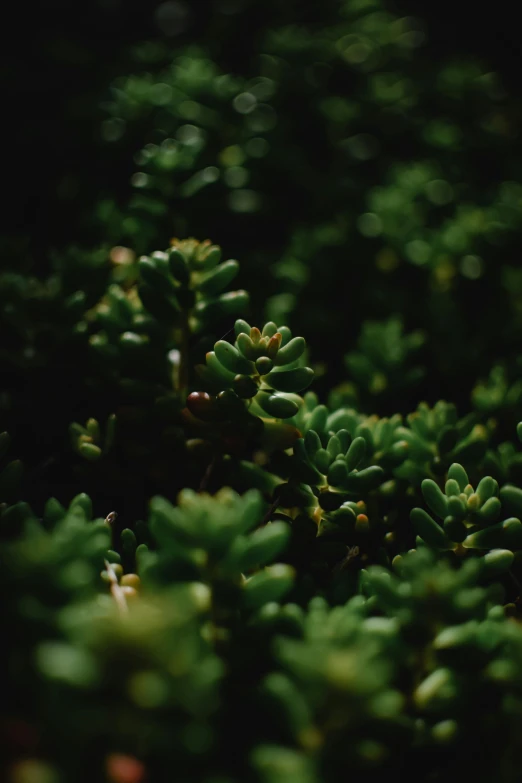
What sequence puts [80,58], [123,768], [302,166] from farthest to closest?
[80,58] → [302,166] → [123,768]

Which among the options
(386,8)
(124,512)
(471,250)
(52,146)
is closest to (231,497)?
(124,512)

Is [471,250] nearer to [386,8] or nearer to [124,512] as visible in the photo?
[124,512]

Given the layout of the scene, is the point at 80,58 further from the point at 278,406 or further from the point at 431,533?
the point at 431,533

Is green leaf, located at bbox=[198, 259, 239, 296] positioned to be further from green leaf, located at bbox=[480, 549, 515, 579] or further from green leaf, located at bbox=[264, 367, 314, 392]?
green leaf, located at bbox=[480, 549, 515, 579]

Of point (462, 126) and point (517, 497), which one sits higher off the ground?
point (462, 126)

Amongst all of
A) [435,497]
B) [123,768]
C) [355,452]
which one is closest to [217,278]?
[355,452]

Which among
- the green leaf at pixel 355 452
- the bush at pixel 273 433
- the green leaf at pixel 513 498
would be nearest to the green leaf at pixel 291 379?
the bush at pixel 273 433

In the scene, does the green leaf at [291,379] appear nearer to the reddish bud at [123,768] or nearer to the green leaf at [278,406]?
the green leaf at [278,406]

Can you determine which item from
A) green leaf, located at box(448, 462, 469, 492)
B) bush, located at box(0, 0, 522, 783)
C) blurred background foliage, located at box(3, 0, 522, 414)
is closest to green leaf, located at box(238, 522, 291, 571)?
bush, located at box(0, 0, 522, 783)
